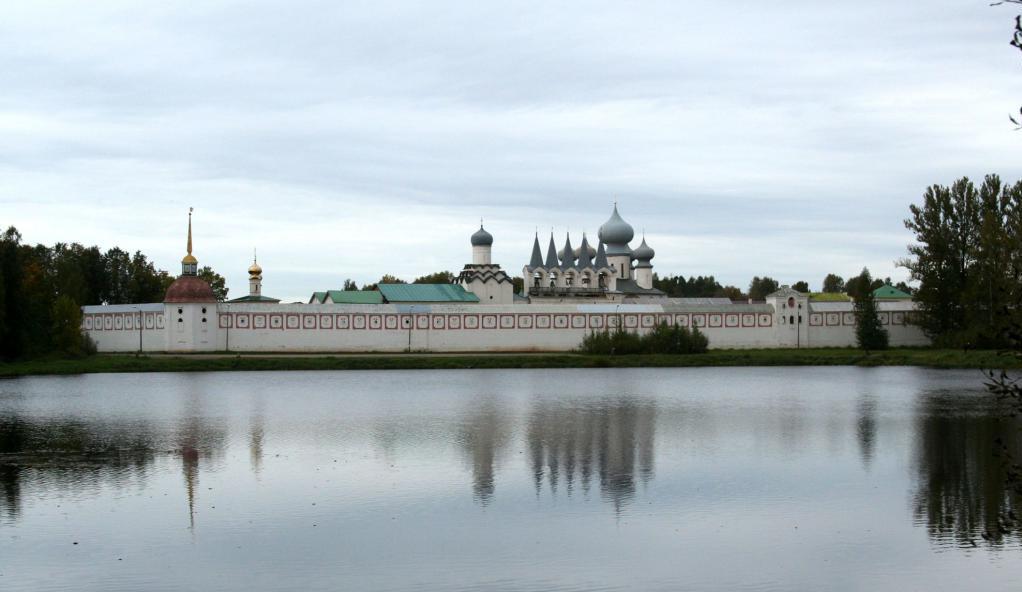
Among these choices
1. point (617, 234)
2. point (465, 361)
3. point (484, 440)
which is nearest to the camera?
point (484, 440)

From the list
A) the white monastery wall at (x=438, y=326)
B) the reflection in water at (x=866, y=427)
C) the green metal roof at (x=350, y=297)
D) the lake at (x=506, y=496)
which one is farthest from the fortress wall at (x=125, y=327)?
the reflection in water at (x=866, y=427)

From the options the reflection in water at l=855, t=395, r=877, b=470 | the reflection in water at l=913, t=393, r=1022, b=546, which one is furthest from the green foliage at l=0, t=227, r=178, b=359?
the reflection in water at l=913, t=393, r=1022, b=546

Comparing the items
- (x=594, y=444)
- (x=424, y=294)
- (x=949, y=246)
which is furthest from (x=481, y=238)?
(x=594, y=444)

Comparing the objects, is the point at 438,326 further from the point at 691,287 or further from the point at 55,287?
the point at 691,287

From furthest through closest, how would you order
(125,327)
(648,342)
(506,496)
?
(125,327) → (648,342) → (506,496)

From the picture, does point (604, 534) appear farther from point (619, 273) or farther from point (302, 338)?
point (619, 273)

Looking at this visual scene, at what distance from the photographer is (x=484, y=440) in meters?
24.2

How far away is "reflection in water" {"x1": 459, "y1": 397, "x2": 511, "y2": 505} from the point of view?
60.8ft

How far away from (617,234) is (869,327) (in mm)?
23928

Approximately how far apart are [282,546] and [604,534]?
3927mm

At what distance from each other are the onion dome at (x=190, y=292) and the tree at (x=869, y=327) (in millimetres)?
31209

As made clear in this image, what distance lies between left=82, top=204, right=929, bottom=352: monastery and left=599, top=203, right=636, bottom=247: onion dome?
49.4ft

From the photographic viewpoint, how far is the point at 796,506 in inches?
657

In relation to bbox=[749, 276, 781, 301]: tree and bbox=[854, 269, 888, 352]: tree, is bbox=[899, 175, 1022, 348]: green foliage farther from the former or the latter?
bbox=[749, 276, 781, 301]: tree
